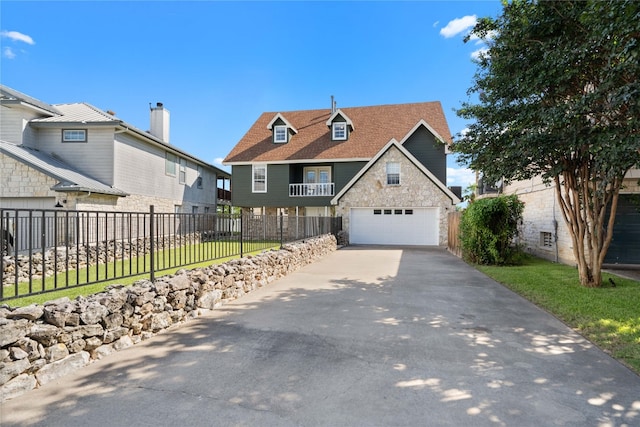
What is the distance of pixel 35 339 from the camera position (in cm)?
338

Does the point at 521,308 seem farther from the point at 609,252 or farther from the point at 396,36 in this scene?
the point at 396,36

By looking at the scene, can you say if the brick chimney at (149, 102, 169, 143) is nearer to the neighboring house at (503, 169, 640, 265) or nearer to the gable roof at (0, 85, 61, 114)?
the gable roof at (0, 85, 61, 114)

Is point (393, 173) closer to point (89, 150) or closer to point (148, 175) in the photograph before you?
point (148, 175)

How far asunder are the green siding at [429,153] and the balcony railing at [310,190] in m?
6.34

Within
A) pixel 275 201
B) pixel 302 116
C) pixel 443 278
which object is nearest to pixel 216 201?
pixel 275 201

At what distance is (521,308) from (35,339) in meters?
7.71

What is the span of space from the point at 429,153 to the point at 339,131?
6.72m

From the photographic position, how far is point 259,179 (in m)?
24.0

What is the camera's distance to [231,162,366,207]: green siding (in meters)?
22.8

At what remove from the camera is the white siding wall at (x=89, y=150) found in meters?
16.1

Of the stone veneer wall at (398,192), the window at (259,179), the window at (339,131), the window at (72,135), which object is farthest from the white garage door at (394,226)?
the window at (72,135)

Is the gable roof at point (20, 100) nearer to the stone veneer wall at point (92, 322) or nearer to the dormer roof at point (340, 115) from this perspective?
the stone veneer wall at point (92, 322)

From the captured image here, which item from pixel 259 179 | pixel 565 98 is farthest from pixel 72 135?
pixel 565 98

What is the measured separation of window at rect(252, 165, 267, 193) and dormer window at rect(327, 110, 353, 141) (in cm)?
571
